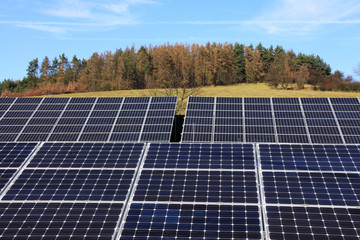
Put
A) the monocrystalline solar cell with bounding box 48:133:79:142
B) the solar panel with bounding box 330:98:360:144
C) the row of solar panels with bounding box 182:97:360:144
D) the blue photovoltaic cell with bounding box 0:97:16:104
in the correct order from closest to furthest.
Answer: the solar panel with bounding box 330:98:360:144, the row of solar panels with bounding box 182:97:360:144, the monocrystalline solar cell with bounding box 48:133:79:142, the blue photovoltaic cell with bounding box 0:97:16:104

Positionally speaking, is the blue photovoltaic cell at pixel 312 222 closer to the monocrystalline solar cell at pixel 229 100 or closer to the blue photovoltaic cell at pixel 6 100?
the monocrystalline solar cell at pixel 229 100

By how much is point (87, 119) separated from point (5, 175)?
7964 millimetres

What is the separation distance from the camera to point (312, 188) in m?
17.5

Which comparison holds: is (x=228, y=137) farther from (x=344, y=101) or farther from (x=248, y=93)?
(x=248, y=93)

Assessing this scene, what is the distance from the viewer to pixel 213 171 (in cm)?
1906

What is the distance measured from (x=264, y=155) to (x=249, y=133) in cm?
383

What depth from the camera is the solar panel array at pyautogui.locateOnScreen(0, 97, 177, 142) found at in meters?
24.4

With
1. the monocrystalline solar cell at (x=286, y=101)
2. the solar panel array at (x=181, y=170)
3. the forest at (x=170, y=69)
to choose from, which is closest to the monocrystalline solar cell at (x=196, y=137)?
the solar panel array at (x=181, y=170)

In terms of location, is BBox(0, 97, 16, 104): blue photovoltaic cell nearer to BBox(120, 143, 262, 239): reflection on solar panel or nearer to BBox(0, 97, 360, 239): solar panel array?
BBox(0, 97, 360, 239): solar panel array

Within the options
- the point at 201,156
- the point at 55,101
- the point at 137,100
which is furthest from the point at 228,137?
the point at 55,101

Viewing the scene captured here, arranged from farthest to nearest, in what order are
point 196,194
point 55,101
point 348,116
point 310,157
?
point 55,101, point 348,116, point 310,157, point 196,194

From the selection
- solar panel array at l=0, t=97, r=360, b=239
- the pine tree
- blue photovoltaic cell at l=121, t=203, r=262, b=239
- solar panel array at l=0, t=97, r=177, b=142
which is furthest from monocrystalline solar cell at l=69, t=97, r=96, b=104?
the pine tree

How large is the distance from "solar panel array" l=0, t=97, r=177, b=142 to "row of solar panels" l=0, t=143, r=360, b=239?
2.25 m

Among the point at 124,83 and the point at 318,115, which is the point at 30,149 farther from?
the point at 124,83
